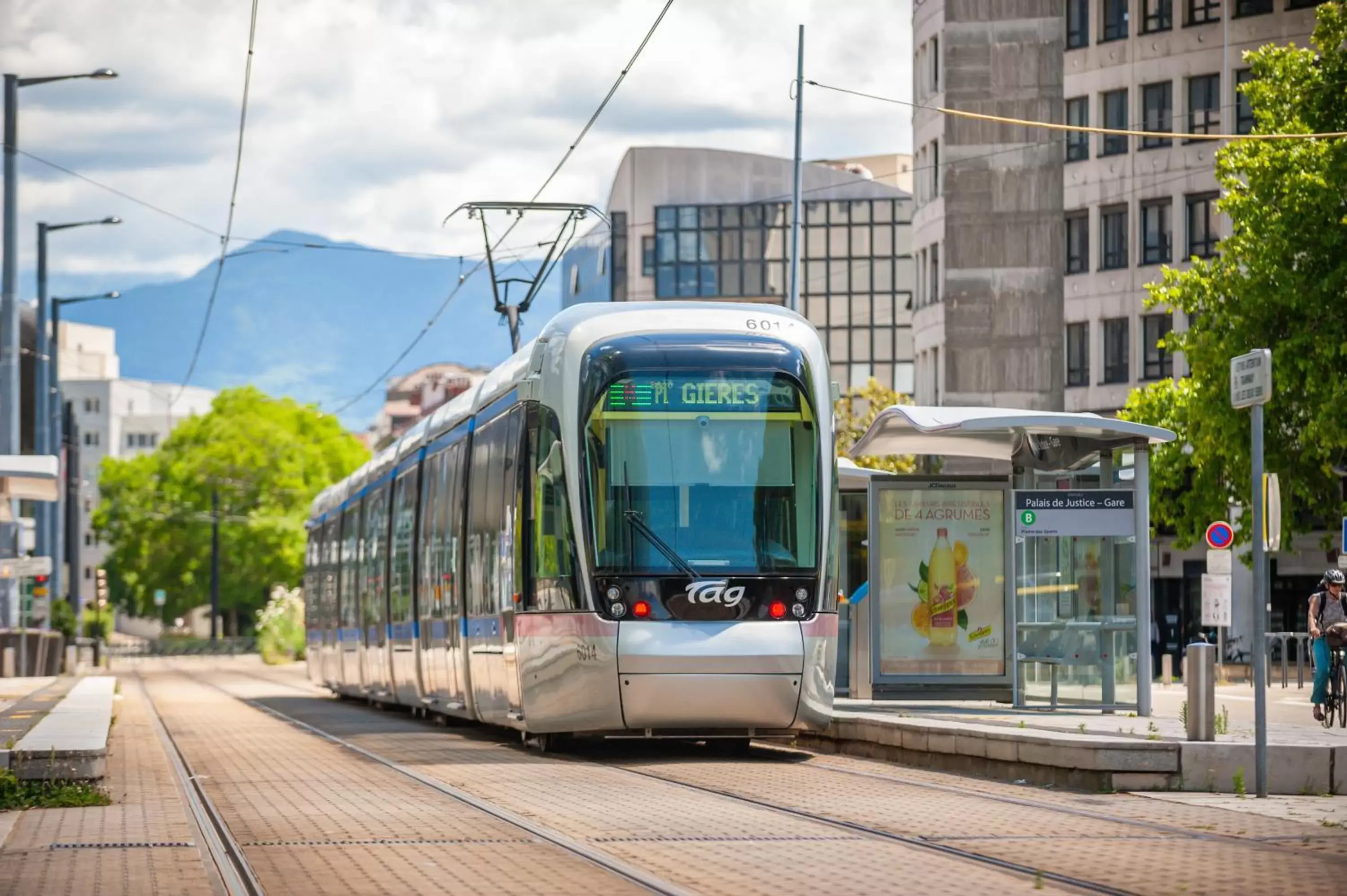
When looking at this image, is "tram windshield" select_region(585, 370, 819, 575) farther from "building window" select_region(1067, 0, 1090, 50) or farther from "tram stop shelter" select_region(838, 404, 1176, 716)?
"building window" select_region(1067, 0, 1090, 50)

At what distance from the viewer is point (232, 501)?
105 meters

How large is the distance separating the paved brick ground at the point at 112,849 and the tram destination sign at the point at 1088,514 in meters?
7.95

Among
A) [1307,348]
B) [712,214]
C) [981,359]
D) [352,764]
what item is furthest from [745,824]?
[712,214]

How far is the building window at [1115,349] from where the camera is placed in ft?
210

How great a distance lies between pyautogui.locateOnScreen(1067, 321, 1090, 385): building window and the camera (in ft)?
214

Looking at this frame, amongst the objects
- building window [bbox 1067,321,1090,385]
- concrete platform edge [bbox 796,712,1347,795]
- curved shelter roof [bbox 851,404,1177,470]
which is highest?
building window [bbox 1067,321,1090,385]

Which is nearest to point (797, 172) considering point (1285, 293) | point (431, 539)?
point (1285, 293)

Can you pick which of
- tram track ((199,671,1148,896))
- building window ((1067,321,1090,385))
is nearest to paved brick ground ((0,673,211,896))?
tram track ((199,671,1148,896))

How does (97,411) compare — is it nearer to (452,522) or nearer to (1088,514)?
(452,522)

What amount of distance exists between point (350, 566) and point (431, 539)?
9.55m

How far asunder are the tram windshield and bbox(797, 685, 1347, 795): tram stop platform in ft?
6.11

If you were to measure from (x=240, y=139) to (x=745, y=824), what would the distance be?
64.5 ft

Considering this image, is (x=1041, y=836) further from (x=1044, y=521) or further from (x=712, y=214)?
(x=712, y=214)

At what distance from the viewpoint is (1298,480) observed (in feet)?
130
